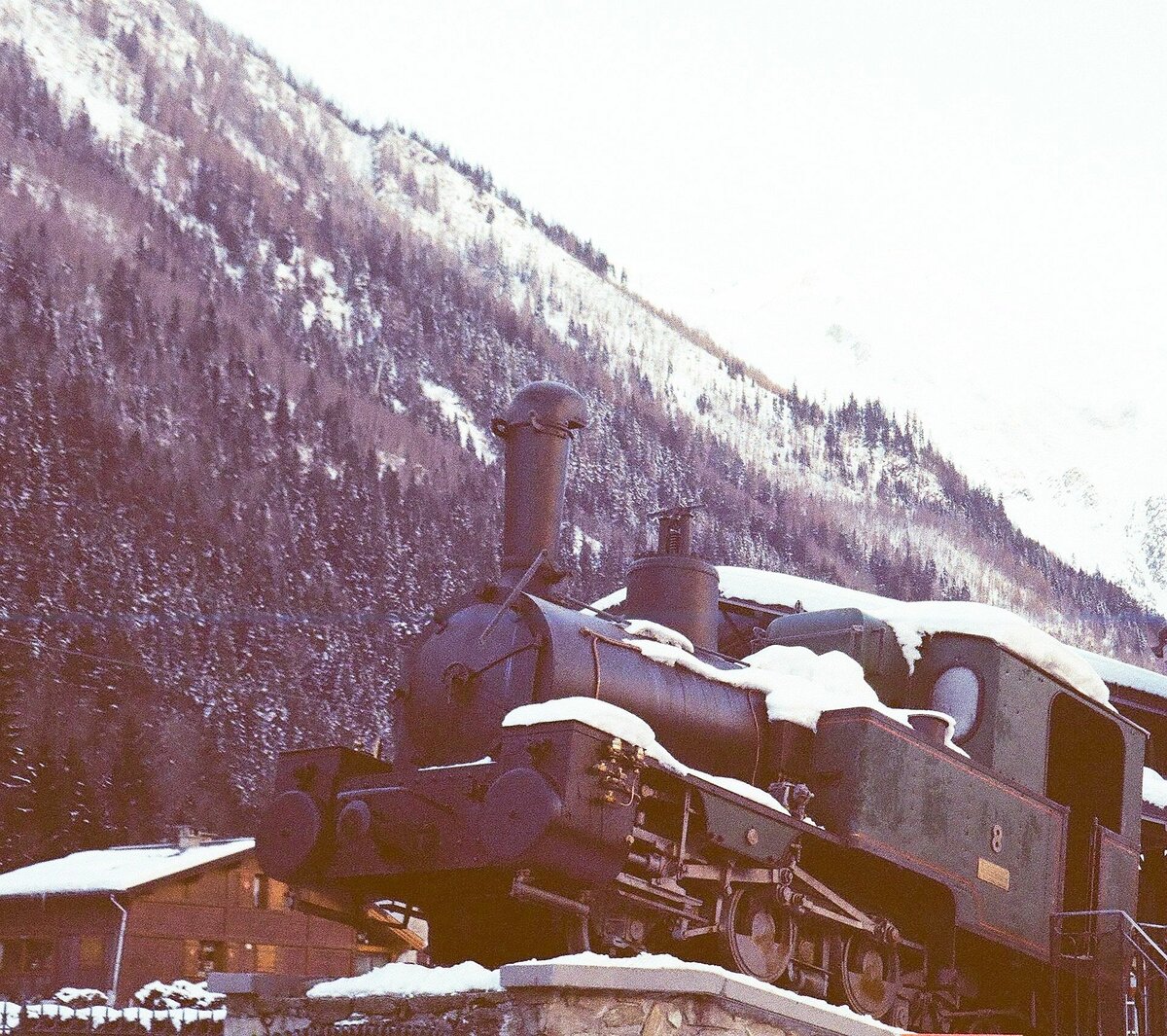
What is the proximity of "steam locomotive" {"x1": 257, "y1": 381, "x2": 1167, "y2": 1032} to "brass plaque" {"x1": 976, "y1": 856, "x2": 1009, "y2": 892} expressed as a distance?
0.10ft

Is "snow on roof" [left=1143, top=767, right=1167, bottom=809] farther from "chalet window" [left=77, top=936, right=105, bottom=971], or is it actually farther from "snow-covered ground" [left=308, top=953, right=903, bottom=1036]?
"chalet window" [left=77, top=936, right=105, bottom=971]

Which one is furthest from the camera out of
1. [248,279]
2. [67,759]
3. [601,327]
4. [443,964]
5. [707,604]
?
[601,327]

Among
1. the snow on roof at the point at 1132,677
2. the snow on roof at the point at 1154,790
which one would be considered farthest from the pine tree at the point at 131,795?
the snow on roof at the point at 1154,790

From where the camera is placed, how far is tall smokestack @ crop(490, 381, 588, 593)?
34.0 feet

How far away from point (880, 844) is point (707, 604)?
2004 millimetres

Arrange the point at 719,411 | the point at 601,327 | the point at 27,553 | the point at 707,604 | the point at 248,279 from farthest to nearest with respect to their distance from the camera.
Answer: the point at 601,327 < the point at 719,411 < the point at 248,279 < the point at 27,553 < the point at 707,604

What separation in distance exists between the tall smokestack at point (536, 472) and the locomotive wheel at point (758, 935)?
2249 mm

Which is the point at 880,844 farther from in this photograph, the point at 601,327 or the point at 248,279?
the point at 601,327

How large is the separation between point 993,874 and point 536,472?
4.22m

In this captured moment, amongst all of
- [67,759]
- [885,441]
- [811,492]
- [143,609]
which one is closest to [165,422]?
[143,609]

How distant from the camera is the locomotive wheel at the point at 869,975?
10.6 metres

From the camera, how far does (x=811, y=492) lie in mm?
123938

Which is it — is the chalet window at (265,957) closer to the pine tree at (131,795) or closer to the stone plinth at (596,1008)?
the pine tree at (131,795)

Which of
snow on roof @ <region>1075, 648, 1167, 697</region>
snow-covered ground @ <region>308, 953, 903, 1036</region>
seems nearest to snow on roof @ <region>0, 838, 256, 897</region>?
snow on roof @ <region>1075, 648, 1167, 697</region>
